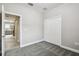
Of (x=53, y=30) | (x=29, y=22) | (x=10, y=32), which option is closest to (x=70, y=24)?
(x=53, y=30)

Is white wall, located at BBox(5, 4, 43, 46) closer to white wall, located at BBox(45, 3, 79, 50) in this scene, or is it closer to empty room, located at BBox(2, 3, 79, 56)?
empty room, located at BBox(2, 3, 79, 56)

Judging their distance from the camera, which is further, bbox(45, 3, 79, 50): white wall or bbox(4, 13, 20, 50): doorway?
bbox(4, 13, 20, 50): doorway

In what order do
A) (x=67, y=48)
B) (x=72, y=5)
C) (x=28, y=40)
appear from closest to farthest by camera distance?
(x=72, y=5) < (x=67, y=48) < (x=28, y=40)

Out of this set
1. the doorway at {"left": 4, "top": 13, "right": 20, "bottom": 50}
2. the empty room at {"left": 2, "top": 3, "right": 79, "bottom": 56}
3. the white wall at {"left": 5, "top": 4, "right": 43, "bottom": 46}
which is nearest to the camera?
the empty room at {"left": 2, "top": 3, "right": 79, "bottom": 56}

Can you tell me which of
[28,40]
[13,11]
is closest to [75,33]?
[28,40]

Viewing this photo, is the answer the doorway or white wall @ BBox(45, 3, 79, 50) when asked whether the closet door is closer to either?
white wall @ BBox(45, 3, 79, 50)

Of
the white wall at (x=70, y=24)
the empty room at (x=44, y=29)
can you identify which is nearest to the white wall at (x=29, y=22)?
the empty room at (x=44, y=29)

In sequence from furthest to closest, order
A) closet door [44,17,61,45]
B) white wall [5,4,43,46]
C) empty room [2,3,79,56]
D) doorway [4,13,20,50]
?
closet door [44,17,61,45] → doorway [4,13,20,50] → white wall [5,4,43,46] → empty room [2,3,79,56]

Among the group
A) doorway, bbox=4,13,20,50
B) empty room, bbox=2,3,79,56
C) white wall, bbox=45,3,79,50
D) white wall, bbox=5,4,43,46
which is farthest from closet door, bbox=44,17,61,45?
doorway, bbox=4,13,20,50

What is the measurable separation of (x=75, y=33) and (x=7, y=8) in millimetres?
3567

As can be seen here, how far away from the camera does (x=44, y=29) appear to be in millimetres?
5078

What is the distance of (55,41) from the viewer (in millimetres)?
4047

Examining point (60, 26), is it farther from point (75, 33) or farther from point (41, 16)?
point (41, 16)

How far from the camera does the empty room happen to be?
9.27 feet
